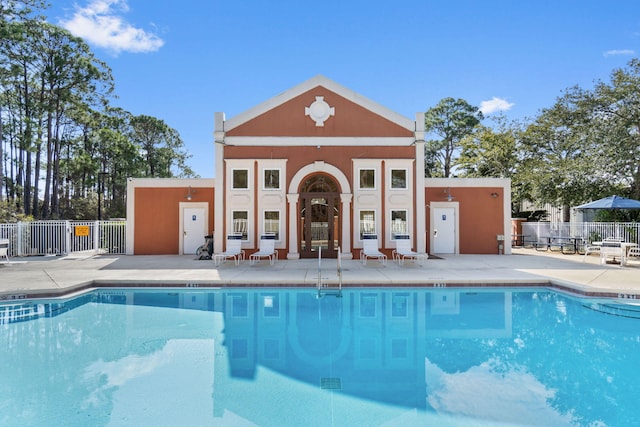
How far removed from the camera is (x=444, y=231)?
1725 centimetres

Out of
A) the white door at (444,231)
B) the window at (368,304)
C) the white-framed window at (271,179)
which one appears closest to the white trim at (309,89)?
the white-framed window at (271,179)

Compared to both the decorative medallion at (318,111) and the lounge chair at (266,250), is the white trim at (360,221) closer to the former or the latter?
the lounge chair at (266,250)

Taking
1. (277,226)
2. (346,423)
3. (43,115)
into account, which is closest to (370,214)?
(277,226)

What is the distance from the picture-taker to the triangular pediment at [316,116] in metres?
15.1

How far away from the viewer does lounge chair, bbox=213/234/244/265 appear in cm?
1355

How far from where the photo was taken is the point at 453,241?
17.2 m

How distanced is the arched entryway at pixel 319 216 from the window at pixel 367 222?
956mm

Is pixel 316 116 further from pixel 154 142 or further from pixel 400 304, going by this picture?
pixel 154 142

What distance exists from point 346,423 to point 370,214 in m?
11.6

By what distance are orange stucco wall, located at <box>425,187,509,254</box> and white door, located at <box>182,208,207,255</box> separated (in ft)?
35.1

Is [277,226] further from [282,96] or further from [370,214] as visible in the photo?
[282,96]

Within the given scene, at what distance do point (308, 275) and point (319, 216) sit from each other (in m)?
4.70

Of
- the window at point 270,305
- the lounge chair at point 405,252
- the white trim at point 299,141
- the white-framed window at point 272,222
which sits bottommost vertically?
the window at point 270,305

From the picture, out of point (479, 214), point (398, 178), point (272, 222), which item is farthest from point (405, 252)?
point (479, 214)
